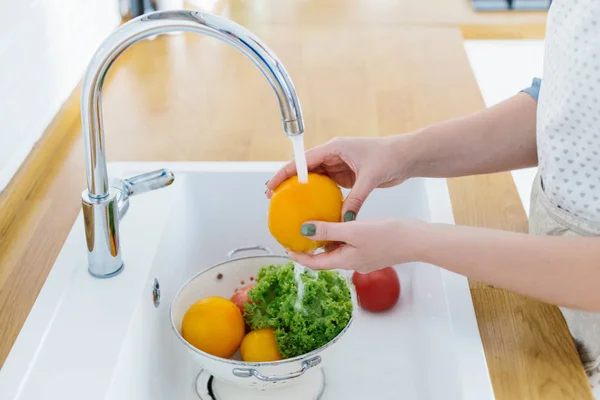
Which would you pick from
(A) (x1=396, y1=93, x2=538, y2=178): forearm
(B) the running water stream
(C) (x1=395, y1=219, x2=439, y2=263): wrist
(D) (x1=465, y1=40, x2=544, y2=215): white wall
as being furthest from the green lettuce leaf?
(D) (x1=465, y1=40, x2=544, y2=215): white wall

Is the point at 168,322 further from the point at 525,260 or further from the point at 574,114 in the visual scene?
the point at 574,114

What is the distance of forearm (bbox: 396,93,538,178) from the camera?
1072 millimetres

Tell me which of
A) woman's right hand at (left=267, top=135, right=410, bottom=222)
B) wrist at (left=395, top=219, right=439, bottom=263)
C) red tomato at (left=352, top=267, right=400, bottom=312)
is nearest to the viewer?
wrist at (left=395, top=219, right=439, bottom=263)

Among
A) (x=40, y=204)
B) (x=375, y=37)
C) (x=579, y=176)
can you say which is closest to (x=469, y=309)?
(x=579, y=176)

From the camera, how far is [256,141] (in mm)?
1353

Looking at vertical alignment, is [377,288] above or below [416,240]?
below

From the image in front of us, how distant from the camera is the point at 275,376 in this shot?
90 cm

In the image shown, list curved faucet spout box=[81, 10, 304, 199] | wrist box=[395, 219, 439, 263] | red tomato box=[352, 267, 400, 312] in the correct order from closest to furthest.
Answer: curved faucet spout box=[81, 10, 304, 199], wrist box=[395, 219, 439, 263], red tomato box=[352, 267, 400, 312]

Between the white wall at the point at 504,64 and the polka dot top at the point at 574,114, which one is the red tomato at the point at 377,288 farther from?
the white wall at the point at 504,64

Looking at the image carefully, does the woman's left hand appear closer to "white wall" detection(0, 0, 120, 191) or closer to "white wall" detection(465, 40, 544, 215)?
"white wall" detection(0, 0, 120, 191)

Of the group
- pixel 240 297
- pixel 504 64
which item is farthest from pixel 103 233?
pixel 504 64

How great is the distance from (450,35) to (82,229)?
3.74 feet

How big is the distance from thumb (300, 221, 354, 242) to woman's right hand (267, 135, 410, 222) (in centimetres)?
12

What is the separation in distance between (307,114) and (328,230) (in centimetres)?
62
